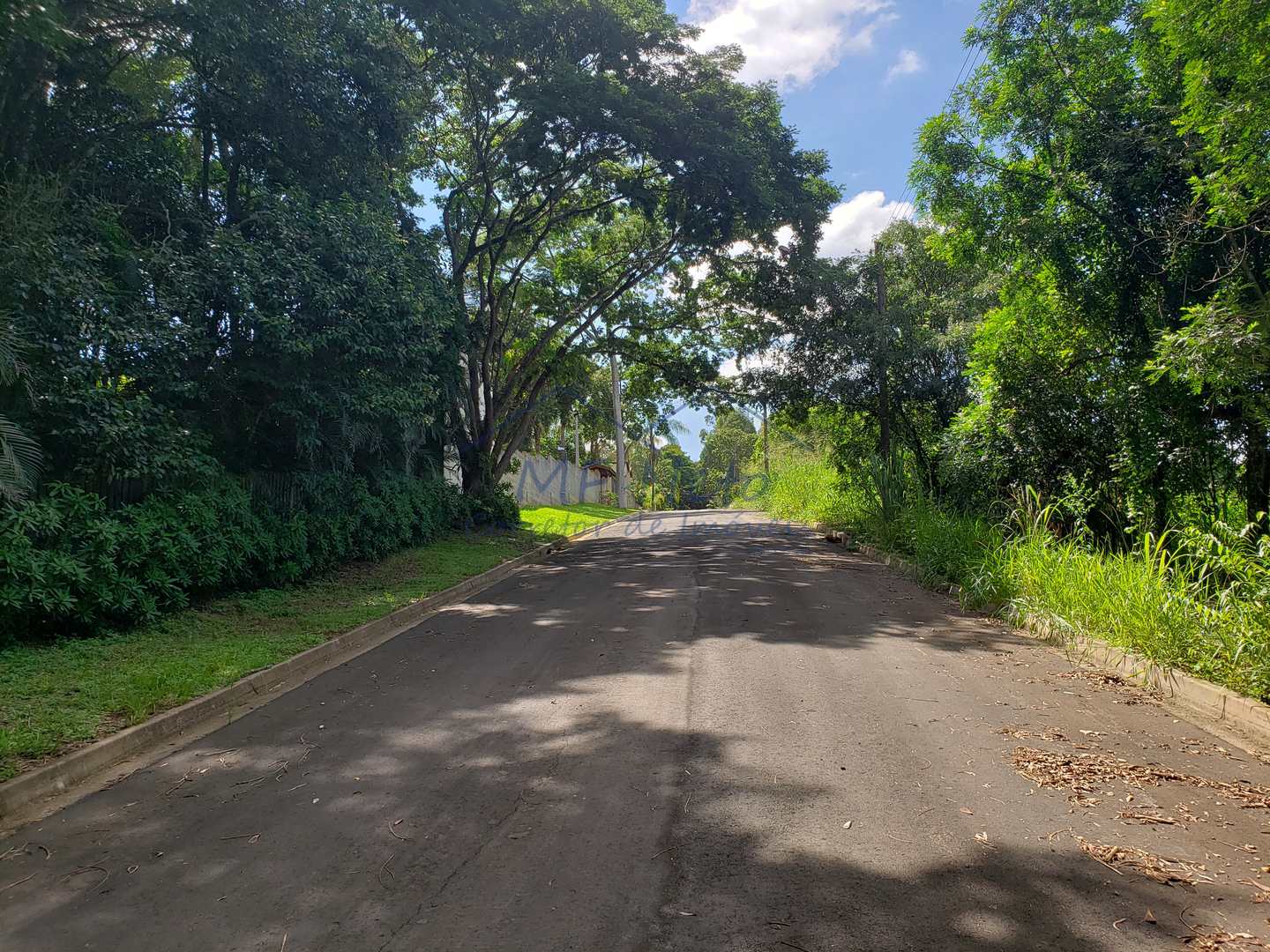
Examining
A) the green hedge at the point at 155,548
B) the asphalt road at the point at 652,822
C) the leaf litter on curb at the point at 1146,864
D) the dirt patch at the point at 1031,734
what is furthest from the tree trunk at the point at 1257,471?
the green hedge at the point at 155,548

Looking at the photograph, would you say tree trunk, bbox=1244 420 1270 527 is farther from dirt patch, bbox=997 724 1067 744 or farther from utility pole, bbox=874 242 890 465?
utility pole, bbox=874 242 890 465

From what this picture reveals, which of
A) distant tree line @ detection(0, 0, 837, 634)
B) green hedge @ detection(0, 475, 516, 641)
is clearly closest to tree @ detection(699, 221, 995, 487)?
distant tree line @ detection(0, 0, 837, 634)

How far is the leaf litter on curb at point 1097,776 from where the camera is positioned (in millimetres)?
4238

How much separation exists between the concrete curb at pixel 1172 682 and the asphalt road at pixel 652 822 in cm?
25

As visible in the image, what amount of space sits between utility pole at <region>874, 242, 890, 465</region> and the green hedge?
12565 mm

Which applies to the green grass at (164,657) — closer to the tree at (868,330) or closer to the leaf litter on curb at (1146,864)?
the leaf litter on curb at (1146,864)

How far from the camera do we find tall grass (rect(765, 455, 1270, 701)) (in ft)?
19.3

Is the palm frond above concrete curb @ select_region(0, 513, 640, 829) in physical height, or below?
above

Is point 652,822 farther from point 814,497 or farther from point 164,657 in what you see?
point 814,497

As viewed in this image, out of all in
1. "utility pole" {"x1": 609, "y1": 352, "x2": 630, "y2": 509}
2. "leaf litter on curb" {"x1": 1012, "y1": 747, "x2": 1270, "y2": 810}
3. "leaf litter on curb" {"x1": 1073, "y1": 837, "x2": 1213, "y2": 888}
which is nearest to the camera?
"leaf litter on curb" {"x1": 1073, "y1": 837, "x2": 1213, "y2": 888}

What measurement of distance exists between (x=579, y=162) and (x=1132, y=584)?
42.8 ft

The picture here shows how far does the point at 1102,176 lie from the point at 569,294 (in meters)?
14.9

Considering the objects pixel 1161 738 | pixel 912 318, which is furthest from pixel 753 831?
pixel 912 318

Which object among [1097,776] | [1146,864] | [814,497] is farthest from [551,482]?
[1146,864]
